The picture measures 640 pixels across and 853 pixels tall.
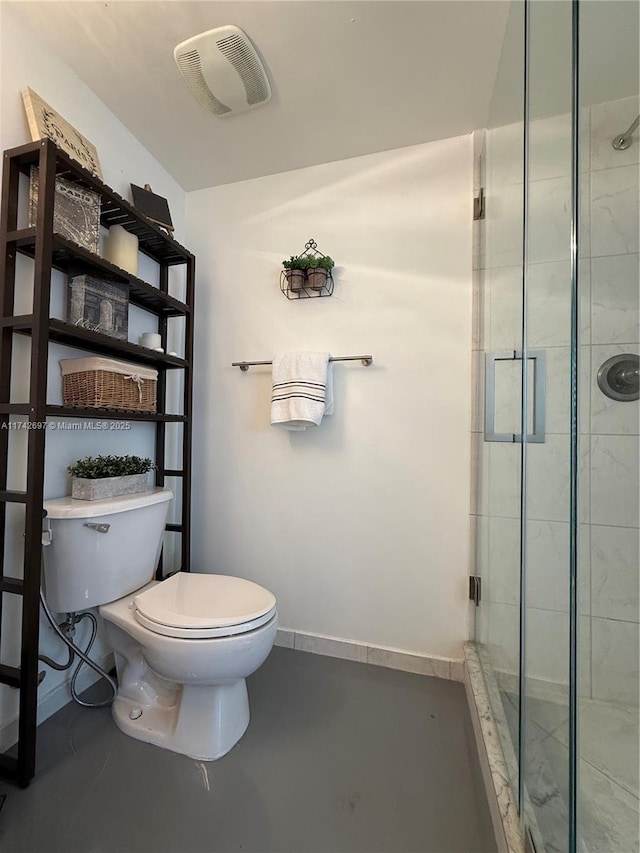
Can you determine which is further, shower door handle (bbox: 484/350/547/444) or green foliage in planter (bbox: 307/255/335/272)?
green foliage in planter (bbox: 307/255/335/272)

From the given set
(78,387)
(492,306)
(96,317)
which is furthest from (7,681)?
(492,306)

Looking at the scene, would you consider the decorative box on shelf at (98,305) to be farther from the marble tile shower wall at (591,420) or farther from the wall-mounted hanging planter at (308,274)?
the marble tile shower wall at (591,420)

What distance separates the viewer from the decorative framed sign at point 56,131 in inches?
43.5

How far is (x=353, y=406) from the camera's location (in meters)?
1.61

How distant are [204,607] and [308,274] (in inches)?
52.3

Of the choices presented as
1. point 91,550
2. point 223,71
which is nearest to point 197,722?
point 91,550

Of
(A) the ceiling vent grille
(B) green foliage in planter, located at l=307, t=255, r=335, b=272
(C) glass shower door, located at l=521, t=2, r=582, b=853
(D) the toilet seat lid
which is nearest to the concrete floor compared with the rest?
(C) glass shower door, located at l=521, t=2, r=582, b=853

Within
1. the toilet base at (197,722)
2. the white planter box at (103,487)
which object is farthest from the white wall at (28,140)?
the toilet base at (197,722)

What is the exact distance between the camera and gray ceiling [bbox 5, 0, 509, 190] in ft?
3.54

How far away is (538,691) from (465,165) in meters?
1.81

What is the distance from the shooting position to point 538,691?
33.2 inches

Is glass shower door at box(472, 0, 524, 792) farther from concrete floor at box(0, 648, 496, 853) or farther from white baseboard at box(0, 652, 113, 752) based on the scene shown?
white baseboard at box(0, 652, 113, 752)

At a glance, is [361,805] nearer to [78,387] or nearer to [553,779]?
[553,779]

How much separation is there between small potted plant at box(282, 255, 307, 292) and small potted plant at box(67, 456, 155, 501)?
960mm
